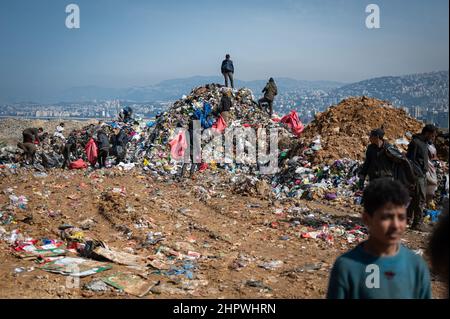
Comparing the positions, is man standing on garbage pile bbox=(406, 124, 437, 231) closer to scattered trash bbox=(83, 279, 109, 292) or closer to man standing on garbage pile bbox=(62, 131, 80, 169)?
scattered trash bbox=(83, 279, 109, 292)

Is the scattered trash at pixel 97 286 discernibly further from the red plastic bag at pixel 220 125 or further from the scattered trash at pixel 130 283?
the red plastic bag at pixel 220 125

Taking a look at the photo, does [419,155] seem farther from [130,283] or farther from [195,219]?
[130,283]

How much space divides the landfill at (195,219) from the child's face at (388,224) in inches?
92.6

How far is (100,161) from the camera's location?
448 inches

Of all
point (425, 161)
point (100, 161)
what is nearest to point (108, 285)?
point (425, 161)

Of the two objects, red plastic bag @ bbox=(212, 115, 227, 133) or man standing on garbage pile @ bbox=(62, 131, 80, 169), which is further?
red plastic bag @ bbox=(212, 115, 227, 133)

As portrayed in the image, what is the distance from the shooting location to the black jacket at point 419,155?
5426 mm

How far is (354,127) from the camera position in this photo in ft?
34.8

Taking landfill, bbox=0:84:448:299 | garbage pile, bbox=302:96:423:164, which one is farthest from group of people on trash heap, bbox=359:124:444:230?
garbage pile, bbox=302:96:423:164

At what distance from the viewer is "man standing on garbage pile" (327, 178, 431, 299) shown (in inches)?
63.5

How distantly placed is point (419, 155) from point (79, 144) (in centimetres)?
1239

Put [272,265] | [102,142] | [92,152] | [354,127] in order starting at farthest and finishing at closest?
[92,152]
[102,142]
[354,127]
[272,265]

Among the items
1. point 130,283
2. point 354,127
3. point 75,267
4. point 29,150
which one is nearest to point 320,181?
point 354,127
